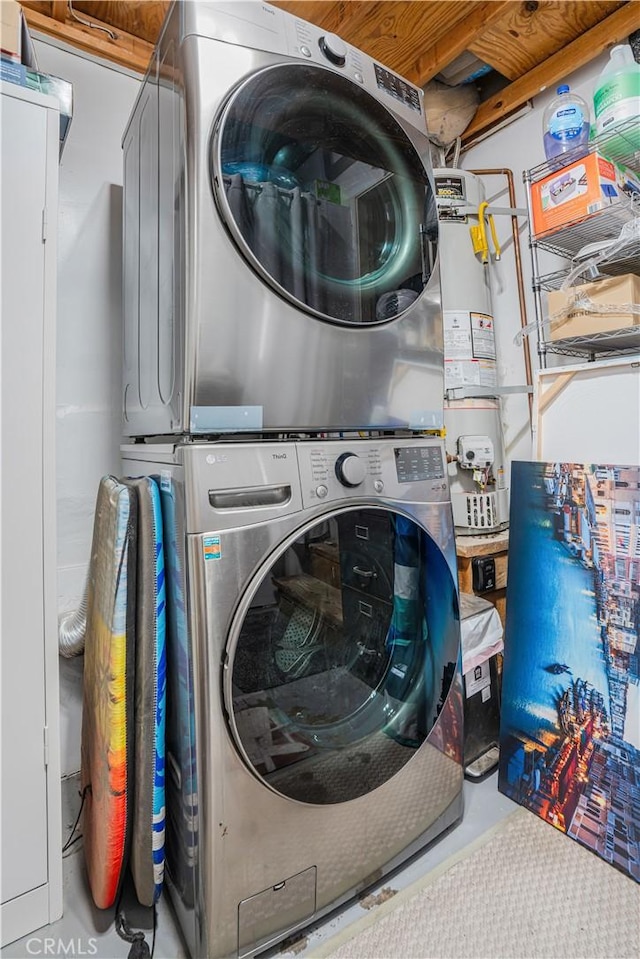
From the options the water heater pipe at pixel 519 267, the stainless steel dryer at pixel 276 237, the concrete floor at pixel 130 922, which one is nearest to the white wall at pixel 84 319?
the stainless steel dryer at pixel 276 237

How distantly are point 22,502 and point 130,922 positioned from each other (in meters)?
0.95

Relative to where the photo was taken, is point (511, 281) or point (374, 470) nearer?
point (374, 470)

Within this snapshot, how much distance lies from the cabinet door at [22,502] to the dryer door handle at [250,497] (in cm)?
41

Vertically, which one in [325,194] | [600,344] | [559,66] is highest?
[559,66]

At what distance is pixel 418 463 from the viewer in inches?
49.6

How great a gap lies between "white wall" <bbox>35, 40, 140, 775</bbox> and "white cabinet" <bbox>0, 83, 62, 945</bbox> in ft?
1.71

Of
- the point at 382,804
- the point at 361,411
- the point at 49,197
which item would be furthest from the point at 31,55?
the point at 382,804

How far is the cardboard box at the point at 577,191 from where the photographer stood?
143cm

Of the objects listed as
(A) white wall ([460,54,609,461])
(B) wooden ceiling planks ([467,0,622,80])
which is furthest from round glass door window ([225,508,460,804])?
(B) wooden ceiling planks ([467,0,622,80])

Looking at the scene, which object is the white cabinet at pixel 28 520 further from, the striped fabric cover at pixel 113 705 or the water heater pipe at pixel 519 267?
the water heater pipe at pixel 519 267

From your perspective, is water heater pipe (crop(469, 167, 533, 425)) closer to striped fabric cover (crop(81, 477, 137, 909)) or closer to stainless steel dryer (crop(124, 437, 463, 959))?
stainless steel dryer (crop(124, 437, 463, 959))

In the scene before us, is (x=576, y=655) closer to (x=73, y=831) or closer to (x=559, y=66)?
(x=73, y=831)

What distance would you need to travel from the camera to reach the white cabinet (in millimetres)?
1035

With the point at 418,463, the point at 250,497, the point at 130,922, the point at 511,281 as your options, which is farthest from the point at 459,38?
the point at 130,922
